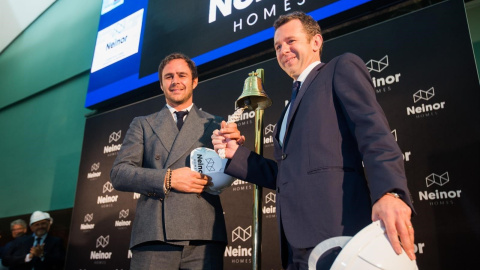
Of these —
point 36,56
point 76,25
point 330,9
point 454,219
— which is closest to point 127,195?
point 330,9

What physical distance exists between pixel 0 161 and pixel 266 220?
5875 millimetres

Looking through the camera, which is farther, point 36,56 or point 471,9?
point 36,56

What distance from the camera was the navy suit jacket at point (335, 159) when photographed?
1023 mm

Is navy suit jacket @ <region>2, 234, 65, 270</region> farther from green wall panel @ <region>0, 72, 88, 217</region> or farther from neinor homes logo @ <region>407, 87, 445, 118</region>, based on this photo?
neinor homes logo @ <region>407, 87, 445, 118</region>

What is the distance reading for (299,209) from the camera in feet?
3.81

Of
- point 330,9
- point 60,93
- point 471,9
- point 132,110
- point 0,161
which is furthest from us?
point 0,161

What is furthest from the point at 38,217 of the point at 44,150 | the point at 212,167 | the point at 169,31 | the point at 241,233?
the point at 212,167

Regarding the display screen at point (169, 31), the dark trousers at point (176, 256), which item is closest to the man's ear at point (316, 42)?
the dark trousers at point (176, 256)

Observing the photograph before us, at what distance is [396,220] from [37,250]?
4.75 metres

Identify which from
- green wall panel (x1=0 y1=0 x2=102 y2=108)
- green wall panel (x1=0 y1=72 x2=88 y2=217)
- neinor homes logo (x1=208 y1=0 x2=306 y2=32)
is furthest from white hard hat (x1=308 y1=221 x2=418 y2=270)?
green wall panel (x1=0 y1=0 x2=102 y2=108)

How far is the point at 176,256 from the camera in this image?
143 cm

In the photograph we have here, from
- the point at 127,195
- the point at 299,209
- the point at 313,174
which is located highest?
the point at 127,195

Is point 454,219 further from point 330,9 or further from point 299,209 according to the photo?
point 330,9

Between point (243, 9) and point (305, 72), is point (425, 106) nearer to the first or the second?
point (305, 72)
